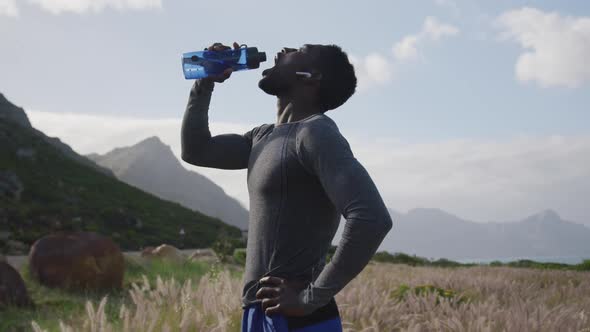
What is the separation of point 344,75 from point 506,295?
5476 mm

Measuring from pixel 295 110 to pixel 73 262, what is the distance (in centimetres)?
880

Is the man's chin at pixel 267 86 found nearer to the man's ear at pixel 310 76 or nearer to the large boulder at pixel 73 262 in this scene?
the man's ear at pixel 310 76

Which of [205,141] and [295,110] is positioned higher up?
[295,110]

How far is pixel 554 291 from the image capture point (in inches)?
298

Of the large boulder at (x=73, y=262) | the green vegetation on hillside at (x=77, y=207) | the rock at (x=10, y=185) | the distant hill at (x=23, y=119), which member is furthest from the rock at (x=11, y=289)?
the distant hill at (x=23, y=119)

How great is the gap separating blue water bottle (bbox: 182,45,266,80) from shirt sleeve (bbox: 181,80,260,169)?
62 mm

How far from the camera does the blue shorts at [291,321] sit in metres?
2.23

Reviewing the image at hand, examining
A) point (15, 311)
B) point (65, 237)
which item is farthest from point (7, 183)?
point (15, 311)

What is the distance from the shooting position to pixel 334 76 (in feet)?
8.36

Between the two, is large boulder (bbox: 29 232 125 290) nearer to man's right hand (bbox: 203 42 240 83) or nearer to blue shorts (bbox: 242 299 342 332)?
man's right hand (bbox: 203 42 240 83)

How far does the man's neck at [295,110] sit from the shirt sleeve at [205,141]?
0.84 feet

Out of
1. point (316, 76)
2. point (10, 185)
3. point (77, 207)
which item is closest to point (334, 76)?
point (316, 76)

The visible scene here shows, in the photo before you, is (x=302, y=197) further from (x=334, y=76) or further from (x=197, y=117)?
(x=197, y=117)

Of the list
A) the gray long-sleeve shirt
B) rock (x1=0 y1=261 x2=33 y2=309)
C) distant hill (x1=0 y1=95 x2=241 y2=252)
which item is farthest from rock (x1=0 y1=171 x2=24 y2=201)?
the gray long-sleeve shirt
